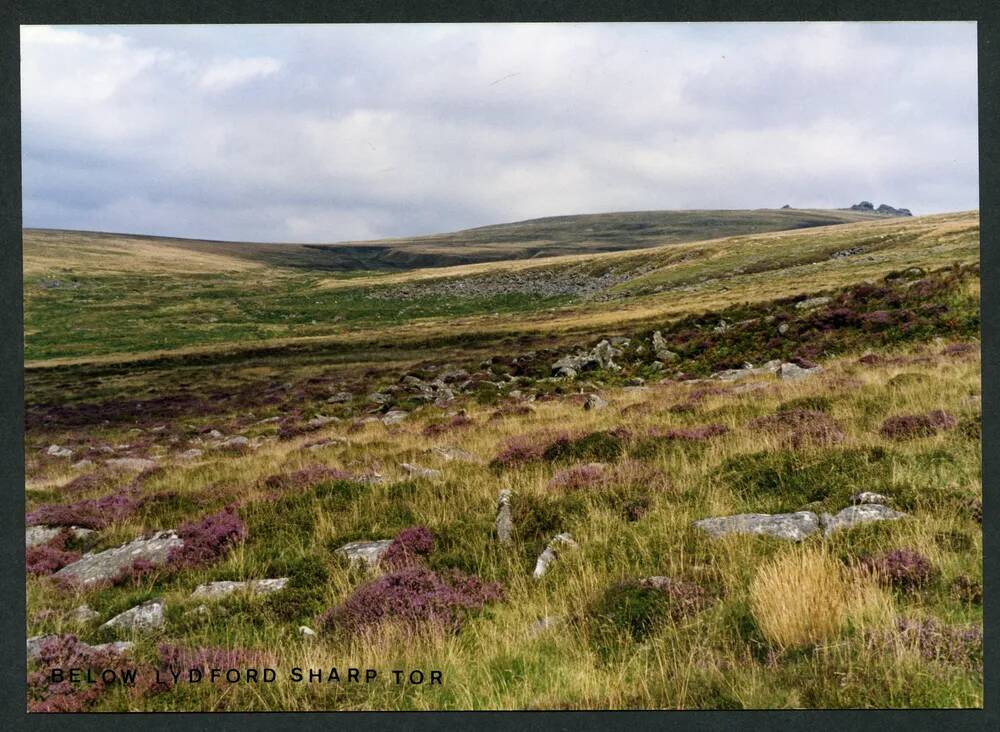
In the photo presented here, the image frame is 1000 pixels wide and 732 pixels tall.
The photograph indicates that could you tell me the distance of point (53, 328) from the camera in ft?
61.9

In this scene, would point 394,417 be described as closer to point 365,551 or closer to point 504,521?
point 365,551

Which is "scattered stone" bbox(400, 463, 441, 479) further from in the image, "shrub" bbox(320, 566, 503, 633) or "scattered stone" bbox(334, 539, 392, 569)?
"shrub" bbox(320, 566, 503, 633)

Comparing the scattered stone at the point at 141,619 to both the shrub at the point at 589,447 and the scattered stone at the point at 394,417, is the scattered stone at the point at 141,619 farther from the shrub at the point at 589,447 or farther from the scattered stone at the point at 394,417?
the scattered stone at the point at 394,417

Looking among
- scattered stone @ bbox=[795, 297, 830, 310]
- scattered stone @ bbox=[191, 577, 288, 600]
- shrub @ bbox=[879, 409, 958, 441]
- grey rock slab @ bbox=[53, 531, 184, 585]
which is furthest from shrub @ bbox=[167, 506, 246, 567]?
scattered stone @ bbox=[795, 297, 830, 310]

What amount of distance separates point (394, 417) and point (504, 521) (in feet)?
37.2

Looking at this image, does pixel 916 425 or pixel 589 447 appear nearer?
pixel 916 425

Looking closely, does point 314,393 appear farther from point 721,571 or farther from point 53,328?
point 721,571

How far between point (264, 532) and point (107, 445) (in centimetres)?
1442

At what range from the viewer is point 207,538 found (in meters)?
7.03

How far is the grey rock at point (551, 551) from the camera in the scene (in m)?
5.54

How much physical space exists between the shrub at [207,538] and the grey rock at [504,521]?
11.1ft

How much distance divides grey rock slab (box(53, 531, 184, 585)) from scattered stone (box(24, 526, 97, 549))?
0.71 metres

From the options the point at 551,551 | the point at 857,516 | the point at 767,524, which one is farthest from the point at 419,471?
the point at 857,516

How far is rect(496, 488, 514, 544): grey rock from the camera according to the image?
625cm
